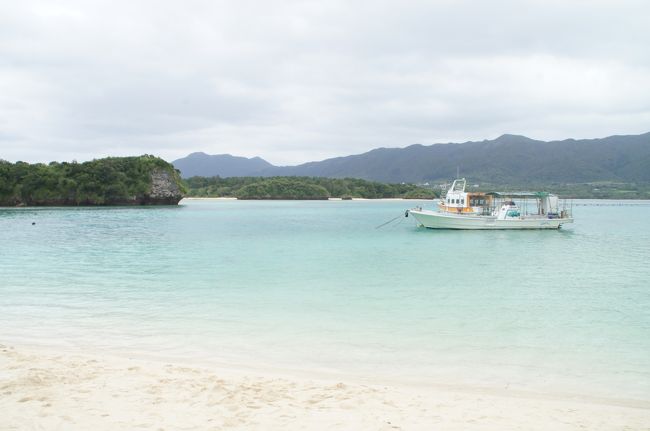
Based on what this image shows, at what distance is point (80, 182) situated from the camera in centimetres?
9794

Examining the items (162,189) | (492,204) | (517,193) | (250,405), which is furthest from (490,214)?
(162,189)

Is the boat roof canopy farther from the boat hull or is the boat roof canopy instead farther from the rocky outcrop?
the rocky outcrop

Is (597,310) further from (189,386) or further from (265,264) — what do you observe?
(265,264)

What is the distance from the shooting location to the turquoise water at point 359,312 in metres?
8.48

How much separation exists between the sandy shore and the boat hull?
128ft

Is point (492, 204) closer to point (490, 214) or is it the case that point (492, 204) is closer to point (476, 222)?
point (490, 214)

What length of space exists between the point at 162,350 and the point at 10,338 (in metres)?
3.28

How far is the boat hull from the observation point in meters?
44.7

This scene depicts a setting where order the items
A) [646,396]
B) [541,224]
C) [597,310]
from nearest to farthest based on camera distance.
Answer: [646,396] → [597,310] → [541,224]

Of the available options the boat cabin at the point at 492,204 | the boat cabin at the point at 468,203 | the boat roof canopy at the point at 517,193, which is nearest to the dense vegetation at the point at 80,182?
the boat cabin at the point at 468,203

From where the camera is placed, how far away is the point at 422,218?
153ft

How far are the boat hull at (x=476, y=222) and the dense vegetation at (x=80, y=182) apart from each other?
2898 inches

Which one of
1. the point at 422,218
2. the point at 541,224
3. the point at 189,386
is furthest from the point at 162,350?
the point at 541,224

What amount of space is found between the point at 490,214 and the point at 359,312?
124 feet
